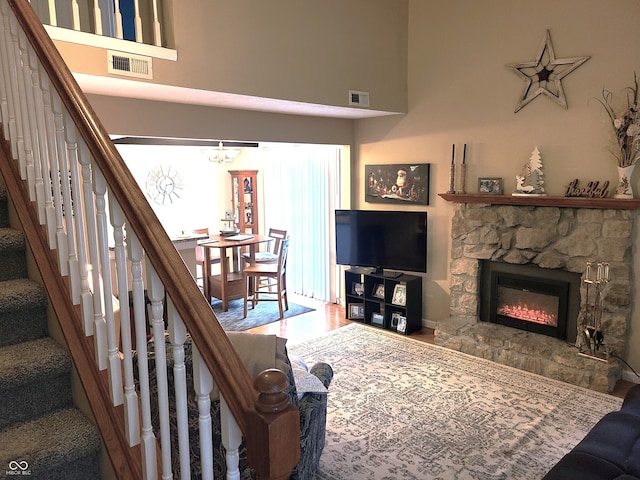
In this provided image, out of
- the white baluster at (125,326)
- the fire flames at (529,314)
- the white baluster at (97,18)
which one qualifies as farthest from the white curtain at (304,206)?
the white baluster at (125,326)

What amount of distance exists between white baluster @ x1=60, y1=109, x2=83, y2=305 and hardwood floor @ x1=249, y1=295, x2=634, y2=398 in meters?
3.87

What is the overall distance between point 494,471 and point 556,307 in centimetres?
215

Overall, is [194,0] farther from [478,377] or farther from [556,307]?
[556,307]

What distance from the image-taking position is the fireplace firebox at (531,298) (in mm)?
4469

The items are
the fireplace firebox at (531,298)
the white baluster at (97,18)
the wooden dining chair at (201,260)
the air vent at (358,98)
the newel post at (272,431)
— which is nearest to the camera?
the newel post at (272,431)

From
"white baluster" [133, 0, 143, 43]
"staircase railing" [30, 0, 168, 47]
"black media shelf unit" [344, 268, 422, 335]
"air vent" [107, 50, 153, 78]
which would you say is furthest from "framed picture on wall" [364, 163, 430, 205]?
"white baluster" [133, 0, 143, 43]

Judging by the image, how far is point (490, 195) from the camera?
15.6 ft

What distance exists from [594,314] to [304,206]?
411cm

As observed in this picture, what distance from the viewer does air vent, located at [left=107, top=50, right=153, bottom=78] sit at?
3.22 metres

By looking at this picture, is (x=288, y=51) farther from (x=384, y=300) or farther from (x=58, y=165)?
(x=58, y=165)

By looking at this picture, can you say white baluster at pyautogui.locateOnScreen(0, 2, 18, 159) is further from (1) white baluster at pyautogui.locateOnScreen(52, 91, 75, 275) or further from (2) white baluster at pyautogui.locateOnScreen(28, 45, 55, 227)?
(1) white baluster at pyautogui.locateOnScreen(52, 91, 75, 275)

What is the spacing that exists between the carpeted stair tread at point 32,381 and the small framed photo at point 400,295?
13.5ft

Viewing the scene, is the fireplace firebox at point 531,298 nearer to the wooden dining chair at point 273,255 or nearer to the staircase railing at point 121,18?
the wooden dining chair at point 273,255

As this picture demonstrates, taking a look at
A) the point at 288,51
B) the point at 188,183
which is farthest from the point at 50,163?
the point at 188,183
